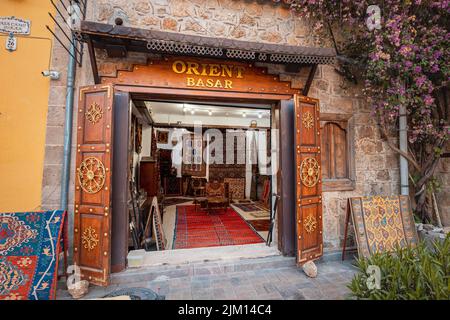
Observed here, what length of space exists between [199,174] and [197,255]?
7128 mm

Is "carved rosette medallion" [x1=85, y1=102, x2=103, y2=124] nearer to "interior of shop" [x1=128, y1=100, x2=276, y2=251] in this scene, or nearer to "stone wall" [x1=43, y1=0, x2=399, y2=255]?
"stone wall" [x1=43, y1=0, x2=399, y2=255]

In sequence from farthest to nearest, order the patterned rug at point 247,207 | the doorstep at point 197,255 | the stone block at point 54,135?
the patterned rug at point 247,207 → the doorstep at point 197,255 → the stone block at point 54,135

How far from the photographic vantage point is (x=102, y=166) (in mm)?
2939

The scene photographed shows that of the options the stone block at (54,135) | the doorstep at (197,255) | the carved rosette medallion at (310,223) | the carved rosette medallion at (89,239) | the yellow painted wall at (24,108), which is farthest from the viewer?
the carved rosette medallion at (310,223)

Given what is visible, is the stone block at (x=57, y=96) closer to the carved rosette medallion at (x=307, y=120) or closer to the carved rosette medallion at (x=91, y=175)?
the carved rosette medallion at (x=91, y=175)

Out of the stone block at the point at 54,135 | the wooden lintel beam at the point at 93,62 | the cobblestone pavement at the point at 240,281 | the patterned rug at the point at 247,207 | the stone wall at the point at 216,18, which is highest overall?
the stone wall at the point at 216,18

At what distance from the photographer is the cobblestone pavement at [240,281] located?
9.20ft

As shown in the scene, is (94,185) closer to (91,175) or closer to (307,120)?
(91,175)

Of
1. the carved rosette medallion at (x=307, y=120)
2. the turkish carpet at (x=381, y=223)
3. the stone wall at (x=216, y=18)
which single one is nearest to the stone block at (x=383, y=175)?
the turkish carpet at (x=381, y=223)

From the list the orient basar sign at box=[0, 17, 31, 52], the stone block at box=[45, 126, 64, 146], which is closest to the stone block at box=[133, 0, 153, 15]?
the orient basar sign at box=[0, 17, 31, 52]

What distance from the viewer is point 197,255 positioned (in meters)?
3.65

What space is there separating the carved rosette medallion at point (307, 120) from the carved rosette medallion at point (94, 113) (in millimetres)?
3081

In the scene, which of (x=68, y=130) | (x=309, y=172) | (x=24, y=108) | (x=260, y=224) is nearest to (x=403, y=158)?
(x=309, y=172)
